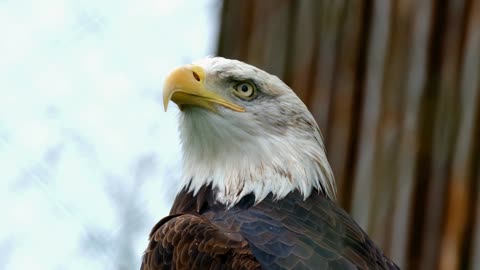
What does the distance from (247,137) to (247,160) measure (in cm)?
9

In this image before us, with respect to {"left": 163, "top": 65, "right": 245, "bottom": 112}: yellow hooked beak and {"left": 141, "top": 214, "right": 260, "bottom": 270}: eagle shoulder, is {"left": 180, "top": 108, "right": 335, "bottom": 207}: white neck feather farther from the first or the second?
{"left": 141, "top": 214, "right": 260, "bottom": 270}: eagle shoulder

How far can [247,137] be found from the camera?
716 cm

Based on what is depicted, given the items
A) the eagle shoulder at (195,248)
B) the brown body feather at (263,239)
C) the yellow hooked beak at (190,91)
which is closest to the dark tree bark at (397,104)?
the brown body feather at (263,239)

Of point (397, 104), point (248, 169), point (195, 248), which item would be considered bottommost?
point (195, 248)

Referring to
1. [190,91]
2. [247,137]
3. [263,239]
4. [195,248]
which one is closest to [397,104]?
[247,137]

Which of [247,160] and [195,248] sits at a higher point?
[247,160]

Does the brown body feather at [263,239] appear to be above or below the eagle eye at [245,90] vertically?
below

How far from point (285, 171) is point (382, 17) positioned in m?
0.98

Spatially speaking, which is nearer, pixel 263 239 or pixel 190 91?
pixel 263 239

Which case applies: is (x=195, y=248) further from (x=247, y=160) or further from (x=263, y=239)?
(x=247, y=160)

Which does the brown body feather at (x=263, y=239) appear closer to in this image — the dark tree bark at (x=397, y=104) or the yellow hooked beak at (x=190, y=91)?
the yellow hooked beak at (x=190, y=91)

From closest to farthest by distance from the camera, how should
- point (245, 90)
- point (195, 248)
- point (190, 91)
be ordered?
point (195, 248) → point (190, 91) → point (245, 90)

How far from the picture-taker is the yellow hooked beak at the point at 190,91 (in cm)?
690

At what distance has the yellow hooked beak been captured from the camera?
690 centimetres
